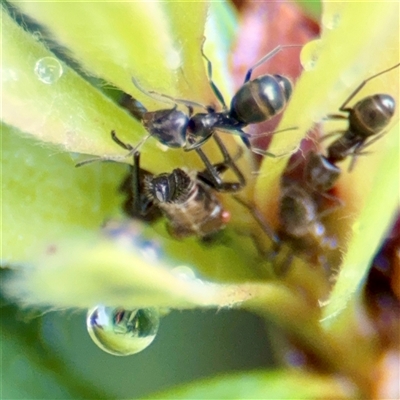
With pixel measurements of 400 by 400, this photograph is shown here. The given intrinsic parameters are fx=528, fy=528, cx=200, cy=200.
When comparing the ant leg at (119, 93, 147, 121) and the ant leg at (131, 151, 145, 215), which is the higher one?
the ant leg at (119, 93, 147, 121)

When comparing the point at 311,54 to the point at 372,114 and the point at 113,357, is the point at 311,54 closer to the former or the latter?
the point at 372,114

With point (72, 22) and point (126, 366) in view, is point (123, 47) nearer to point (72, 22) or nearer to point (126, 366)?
point (72, 22)

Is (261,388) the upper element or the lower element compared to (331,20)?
lower

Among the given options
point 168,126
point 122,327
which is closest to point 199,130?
point 168,126

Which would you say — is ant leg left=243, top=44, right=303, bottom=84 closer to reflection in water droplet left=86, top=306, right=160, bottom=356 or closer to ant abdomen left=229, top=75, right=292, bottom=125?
ant abdomen left=229, top=75, right=292, bottom=125

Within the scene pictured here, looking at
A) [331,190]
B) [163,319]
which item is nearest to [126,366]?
[163,319]

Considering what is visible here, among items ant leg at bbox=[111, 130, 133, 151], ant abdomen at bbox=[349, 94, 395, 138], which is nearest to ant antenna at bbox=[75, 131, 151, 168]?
ant leg at bbox=[111, 130, 133, 151]

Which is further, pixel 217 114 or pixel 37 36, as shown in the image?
pixel 217 114
